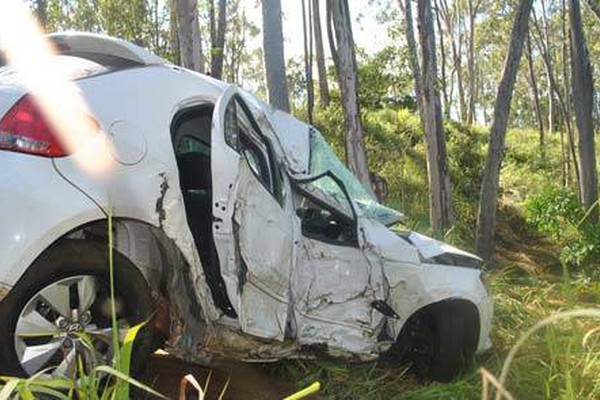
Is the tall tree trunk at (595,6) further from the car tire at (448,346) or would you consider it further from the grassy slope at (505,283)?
the car tire at (448,346)

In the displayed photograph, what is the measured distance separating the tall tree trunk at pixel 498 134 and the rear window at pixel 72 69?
20.4ft

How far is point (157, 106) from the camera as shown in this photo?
12.0ft

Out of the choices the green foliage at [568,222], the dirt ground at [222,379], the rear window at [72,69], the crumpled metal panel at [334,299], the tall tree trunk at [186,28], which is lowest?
the green foliage at [568,222]

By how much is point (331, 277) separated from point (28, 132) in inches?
75.7

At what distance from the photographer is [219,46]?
15141 millimetres

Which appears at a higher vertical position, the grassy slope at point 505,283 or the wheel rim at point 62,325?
the wheel rim at point 62,325

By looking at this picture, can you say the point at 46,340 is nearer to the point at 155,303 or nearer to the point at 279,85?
the point at 155,303

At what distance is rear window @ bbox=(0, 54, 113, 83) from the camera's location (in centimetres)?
350

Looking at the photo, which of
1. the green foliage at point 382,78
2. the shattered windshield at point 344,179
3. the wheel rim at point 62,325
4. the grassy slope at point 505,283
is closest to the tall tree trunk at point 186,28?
the grassy slope at point 505,283

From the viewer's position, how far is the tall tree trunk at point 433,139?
10.3 meters

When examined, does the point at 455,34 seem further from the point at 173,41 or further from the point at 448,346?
the point at 448,346

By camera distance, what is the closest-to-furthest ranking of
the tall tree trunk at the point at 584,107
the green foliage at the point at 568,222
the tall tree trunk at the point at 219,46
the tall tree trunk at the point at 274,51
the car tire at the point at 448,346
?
1. the car tire at the point at 448,346
2. the tall tree trunk at the point at 274,51
3. the green foliage at the point at 568,222
4. the tall tree trunk at the point at 584,107
5. the tall tree trunk at the point at 219,46

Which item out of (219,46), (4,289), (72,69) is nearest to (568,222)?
(219,46)

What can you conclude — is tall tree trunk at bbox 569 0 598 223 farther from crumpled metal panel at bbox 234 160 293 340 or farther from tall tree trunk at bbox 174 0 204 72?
crumpled metal panel at bbox 234 160 293 340
